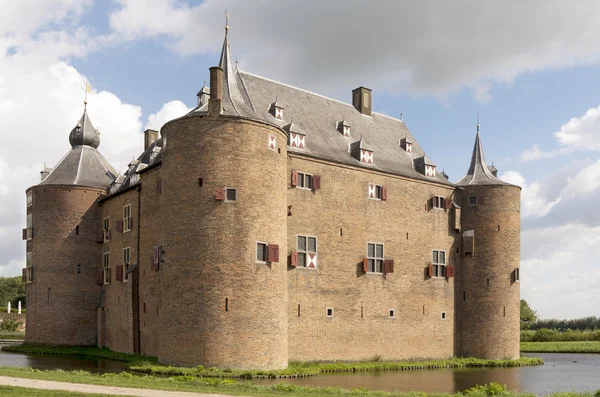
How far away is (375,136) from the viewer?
116 ft

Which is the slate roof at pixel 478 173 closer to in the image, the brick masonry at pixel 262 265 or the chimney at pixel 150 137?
the brick masonry at pixel 262 265

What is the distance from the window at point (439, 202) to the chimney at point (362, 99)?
5.95 metres

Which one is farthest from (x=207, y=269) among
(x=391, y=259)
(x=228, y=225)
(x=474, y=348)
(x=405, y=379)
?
(x=474, y=348)

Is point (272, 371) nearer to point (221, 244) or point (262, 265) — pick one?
point (262, 265)

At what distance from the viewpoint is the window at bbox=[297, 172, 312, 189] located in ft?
94.4

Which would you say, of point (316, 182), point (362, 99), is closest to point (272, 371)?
point (316, 182)

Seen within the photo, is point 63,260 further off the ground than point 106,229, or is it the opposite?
point 106,229

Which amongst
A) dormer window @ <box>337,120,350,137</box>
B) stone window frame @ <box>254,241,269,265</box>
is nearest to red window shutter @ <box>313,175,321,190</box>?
dormer window @ <box>337,120,350,137</box>

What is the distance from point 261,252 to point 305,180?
5.15 metres

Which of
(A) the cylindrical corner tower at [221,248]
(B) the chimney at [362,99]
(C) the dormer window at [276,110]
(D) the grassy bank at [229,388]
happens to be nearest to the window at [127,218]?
(A) the cylindrical corner tower at [221,248]

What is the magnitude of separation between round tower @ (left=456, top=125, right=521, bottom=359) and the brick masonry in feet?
0.23

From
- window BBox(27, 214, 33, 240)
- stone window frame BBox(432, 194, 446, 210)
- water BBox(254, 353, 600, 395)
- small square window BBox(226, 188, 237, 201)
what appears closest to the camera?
water BBox(254, 353, 600, 395)

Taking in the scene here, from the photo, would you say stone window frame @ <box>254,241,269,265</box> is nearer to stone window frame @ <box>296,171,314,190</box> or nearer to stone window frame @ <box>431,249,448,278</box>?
stone window frame @ <box>296,171,314,190</box>

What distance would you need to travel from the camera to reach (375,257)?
31.1m
